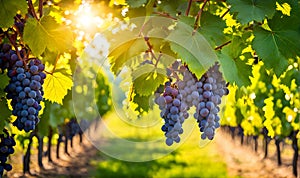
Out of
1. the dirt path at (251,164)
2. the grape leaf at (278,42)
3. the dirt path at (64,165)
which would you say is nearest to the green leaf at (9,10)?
the grape leaf at (278,42)

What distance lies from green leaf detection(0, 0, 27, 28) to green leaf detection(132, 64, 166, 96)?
2.09 ft

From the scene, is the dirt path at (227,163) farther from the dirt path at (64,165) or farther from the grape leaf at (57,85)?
the grape leaf at (57,85)

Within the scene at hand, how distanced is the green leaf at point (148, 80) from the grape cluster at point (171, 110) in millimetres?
60

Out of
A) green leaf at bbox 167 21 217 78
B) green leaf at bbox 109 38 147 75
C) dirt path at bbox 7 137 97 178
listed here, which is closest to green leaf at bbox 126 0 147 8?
green leaf at bbox 109 38 147 75

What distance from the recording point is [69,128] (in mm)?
16906

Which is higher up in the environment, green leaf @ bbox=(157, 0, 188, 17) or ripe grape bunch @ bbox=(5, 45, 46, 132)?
green leaf @ bbox=(157, 0, 188, 17)

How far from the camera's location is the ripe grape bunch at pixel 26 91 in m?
2.42

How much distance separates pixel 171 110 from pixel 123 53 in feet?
1.26

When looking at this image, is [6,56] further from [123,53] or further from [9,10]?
[123,53]

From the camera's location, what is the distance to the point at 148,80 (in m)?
2.40

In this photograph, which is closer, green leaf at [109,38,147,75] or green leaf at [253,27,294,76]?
green leaf at [253,27,294,76]

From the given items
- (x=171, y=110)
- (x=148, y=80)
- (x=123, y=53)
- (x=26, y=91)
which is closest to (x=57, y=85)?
(x=26, y=91)

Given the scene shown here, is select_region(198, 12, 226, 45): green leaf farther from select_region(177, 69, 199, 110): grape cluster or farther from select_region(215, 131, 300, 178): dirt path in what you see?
select_region(215, 131, 300, 178): dirt path

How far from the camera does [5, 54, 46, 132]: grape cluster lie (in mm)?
2418
